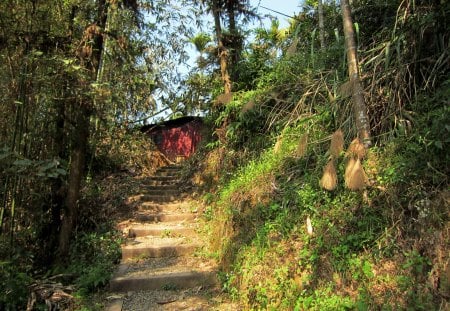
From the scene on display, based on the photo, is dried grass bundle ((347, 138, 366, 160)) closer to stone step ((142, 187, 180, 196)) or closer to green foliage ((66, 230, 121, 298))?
green foliage ((66, 230, 121, 298))

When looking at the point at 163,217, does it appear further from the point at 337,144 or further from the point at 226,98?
the point at 337,144

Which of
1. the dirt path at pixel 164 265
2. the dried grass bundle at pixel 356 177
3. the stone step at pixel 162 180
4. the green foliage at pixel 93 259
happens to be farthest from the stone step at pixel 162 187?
the dried grass bundle at pixel 356 177

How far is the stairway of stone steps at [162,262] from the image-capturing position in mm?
4121

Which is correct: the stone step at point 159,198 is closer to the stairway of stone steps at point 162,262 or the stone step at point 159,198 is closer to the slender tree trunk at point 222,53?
the stairway of stone steps at point 162,262

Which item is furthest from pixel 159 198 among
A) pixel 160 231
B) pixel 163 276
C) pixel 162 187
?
pixel 163 276

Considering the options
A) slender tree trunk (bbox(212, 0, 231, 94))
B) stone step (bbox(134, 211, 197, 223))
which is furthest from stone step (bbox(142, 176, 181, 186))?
slender tree trunk (bbox(212, 0, 231, 94))

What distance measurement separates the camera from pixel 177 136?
1578cm

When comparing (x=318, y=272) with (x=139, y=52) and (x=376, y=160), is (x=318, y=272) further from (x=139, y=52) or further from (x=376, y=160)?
(x=139, y=52)

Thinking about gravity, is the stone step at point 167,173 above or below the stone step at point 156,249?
above

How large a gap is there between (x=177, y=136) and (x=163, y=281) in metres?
11.6

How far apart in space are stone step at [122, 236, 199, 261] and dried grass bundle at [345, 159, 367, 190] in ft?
9.70

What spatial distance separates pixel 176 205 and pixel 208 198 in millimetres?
920

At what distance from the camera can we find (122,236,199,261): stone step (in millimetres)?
5254

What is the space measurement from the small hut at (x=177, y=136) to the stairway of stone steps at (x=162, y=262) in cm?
781
